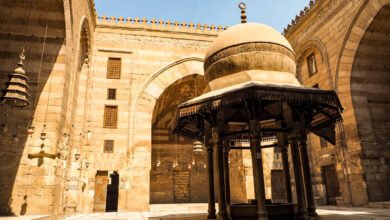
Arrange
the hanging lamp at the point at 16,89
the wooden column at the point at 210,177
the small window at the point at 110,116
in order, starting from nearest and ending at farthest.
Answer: the wooden column at the point at 210,177 < the hanging lamp at the point at 16,89 < the small window at the point at 110,116

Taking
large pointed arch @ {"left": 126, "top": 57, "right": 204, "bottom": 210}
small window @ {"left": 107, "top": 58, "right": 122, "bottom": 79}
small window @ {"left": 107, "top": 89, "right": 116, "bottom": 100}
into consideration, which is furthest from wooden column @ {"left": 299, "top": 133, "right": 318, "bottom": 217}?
small window @ {"left": 107, "top": 58, "right": 122, "bottom": 79}

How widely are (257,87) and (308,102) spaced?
1257 mm

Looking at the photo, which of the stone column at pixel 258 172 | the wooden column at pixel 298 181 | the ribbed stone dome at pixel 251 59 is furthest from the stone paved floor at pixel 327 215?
the ribbed stone dome at pixel 251 59

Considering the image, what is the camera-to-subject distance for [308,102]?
241 inches

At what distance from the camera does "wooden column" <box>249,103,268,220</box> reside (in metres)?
5.56

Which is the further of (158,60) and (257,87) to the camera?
(158,60)

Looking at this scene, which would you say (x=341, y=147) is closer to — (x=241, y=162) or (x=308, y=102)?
(x=241, y=162)

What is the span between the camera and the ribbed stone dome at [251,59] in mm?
6641

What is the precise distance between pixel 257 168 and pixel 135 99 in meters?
10.7

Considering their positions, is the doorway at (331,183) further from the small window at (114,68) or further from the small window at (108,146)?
the small window at (114,68)

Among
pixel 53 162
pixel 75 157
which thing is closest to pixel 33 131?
pixel 53 162

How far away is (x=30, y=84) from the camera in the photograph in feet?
31.4

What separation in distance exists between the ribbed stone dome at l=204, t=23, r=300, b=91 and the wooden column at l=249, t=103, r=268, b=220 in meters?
0.92

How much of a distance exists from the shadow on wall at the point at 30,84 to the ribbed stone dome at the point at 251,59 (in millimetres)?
5718
